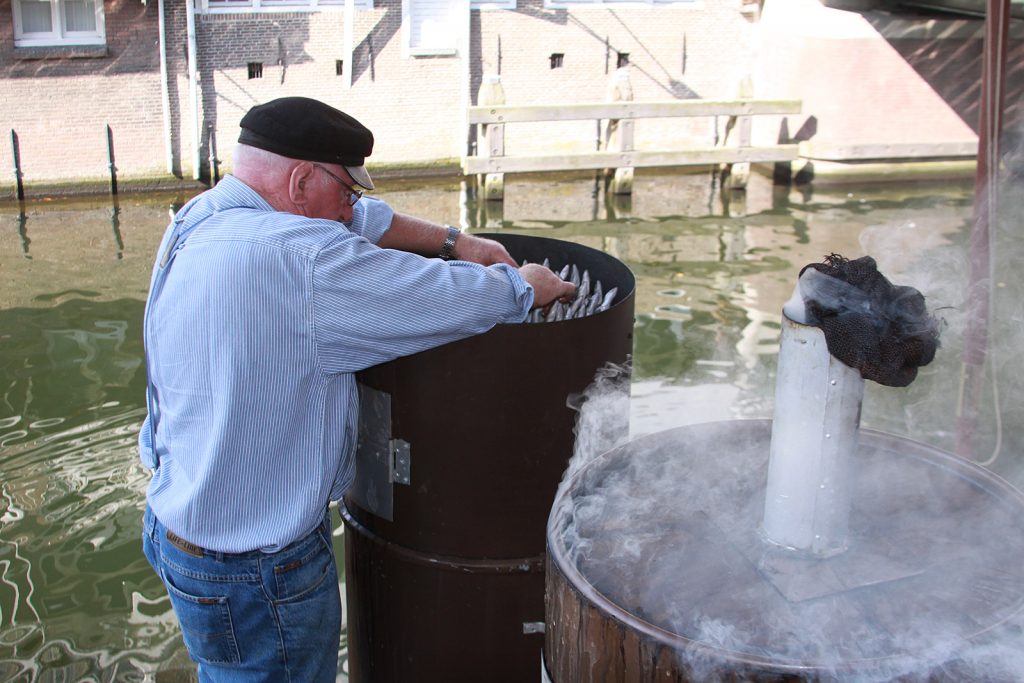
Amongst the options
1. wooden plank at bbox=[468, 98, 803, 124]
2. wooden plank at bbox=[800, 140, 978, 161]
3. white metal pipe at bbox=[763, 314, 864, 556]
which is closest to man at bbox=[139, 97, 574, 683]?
white metal pipe at bbox=[763, 314, 864, 556]

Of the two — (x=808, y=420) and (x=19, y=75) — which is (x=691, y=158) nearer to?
(x=19, y=75)

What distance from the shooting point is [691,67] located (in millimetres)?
14273

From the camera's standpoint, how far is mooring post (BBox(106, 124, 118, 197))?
40.7 ft

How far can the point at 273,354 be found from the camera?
210cm

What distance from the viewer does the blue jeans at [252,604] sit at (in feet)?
7.29

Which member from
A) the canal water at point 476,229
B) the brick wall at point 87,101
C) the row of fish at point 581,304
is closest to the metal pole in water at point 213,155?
the brick wall at point 87,101

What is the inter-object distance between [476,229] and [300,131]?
328 inches

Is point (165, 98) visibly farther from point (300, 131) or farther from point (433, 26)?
point (300, 131)

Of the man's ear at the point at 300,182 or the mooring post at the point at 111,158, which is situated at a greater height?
the man's ear at the point at 300,182

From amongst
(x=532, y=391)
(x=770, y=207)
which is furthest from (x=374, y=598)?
(x=770, y=207)

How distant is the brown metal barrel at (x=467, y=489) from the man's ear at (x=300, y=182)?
17.7 inches

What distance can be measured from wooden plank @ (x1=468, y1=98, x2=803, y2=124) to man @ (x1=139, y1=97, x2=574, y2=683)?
891 centimetres

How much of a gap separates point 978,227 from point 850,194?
29.0 ft

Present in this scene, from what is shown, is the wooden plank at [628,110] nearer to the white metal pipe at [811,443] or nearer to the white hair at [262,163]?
the white hair at [262,163]
